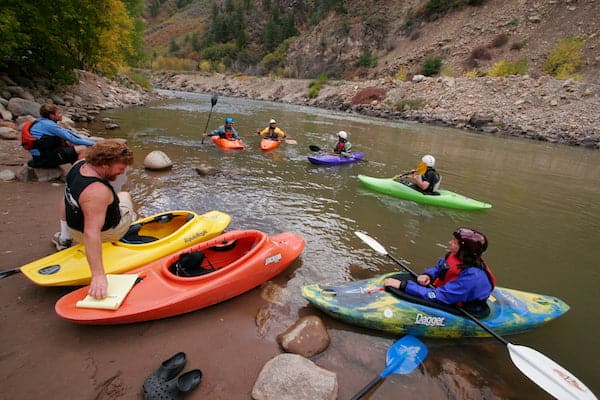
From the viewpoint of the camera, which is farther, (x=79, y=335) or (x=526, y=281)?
(x=526, y=281)

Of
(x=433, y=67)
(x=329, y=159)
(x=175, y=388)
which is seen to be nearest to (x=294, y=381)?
(x=175, y=388)

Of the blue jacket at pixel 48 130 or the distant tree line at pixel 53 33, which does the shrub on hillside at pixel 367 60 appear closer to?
the distant tree line at pixel 53 33

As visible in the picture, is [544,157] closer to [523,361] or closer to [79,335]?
[523,361]

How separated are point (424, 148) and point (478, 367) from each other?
12.1 metres

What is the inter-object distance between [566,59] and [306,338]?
107ft

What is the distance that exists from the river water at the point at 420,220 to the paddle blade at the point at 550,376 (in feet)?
1.32

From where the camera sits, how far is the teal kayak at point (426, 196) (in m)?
6.90

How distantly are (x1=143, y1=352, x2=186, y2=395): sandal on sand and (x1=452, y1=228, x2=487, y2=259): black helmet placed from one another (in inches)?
106

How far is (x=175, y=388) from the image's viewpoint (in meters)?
2.27

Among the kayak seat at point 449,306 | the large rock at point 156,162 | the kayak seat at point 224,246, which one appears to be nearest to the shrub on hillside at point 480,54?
the large rock at point 156,162

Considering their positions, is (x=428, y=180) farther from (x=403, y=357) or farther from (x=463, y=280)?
(x=403, y=357)

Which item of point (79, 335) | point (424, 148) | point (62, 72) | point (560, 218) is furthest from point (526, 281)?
point (62, 72)

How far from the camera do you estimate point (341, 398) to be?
247cm

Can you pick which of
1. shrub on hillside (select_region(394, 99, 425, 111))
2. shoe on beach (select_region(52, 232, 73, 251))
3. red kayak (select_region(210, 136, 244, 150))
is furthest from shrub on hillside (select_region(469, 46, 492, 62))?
shoe on beach (select_region(52, 232, 73, 251))
